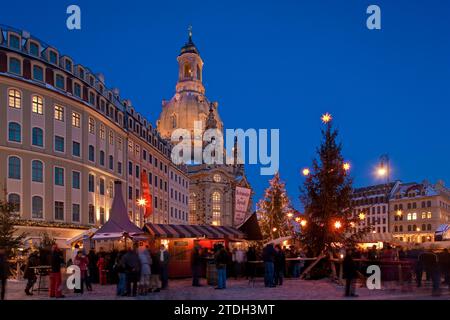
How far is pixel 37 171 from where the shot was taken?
43.7m

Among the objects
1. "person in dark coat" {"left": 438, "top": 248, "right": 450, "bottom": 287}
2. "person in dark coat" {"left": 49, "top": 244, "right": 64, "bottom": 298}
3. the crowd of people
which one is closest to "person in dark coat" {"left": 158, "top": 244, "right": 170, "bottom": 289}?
"person in dark coat" {"left": 49, "top": 244, "right": 64, "bottom": 298}

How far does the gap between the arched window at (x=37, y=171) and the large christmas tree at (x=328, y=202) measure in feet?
75.7

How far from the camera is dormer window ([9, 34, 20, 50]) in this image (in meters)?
42.2

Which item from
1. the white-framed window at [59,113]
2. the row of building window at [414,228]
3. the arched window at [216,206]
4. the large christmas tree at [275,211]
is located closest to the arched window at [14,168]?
the white-framed window at [59,113]

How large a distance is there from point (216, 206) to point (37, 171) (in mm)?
91606

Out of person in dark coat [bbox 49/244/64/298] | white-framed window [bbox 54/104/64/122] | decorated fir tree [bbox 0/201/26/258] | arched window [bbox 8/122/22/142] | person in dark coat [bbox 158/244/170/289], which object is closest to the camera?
person in dark coat [bbox 49/244/64/298]

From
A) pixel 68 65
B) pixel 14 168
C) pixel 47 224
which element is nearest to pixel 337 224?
pixel 47 224

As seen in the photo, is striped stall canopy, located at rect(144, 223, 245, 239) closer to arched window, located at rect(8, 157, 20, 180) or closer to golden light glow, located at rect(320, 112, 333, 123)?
golden light glow, located at rect(320, 112, 333, 123)

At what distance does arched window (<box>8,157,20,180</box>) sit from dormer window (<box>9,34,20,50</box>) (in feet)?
28.0

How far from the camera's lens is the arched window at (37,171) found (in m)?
43.3

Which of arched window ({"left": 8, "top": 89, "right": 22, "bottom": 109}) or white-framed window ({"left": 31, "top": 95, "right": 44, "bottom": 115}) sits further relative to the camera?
white-framed window ({"left": 31, "top": 95, "right": 44, "bottom": 115})

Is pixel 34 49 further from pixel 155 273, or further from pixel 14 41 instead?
pixel 155 273
